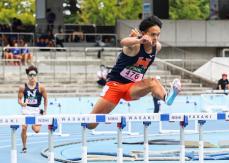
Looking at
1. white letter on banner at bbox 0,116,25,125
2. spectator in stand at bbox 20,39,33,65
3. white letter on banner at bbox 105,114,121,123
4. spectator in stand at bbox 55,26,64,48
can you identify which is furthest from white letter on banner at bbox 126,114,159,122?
spectator in stand at bbox 55,26,64,48

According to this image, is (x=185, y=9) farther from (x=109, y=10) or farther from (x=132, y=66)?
(x=132, y=66)

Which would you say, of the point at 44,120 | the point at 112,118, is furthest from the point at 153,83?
the point at 44,120

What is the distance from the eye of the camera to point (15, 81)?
36250mm

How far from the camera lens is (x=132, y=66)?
433 inches

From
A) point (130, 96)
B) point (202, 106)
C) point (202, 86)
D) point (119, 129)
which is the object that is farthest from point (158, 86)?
point (202, 86)

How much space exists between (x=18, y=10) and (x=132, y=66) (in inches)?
2485

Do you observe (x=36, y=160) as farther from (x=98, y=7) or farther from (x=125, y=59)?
(x=98, y=7)

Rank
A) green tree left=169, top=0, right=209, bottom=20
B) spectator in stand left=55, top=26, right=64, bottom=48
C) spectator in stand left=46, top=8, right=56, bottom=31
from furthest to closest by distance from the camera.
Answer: green tree left=169, top=0, right=209, bottom=20, spectator in stand left=46, top=8, right=56, bottom=31, spectator in stand left=55, top=26, right=64, bottom=48

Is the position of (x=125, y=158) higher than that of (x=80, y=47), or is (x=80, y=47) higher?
(x=80, y=47)

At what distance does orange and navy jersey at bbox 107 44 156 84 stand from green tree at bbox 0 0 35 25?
193 ft

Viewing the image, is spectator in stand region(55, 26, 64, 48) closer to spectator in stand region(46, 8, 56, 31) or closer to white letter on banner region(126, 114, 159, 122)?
spectator in stand region(46, 8, 56, 31)

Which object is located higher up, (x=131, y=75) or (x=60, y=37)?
(x=60, y=37)

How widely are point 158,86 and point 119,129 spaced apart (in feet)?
4.12

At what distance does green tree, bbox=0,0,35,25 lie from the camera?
230 ft
